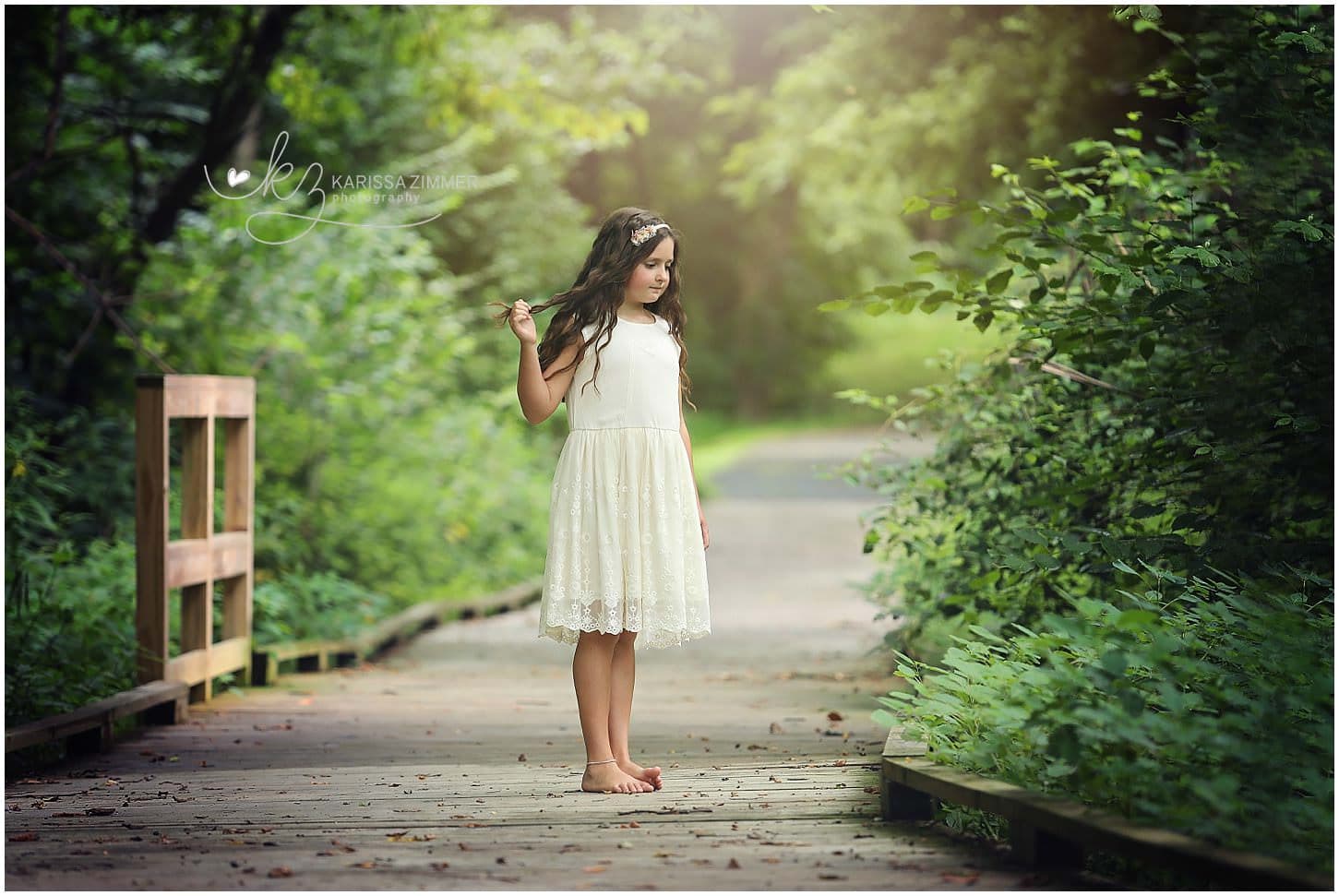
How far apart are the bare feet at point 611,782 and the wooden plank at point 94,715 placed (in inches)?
81.3

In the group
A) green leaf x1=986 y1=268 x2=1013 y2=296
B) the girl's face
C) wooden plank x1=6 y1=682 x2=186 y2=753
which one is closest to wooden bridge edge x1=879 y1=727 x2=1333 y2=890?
the girl's face

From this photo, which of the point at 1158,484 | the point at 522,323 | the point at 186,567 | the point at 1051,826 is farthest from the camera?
the point at 186,567

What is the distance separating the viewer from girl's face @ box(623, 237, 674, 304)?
4.88m

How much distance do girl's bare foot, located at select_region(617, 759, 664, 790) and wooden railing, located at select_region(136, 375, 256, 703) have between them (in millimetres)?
2706

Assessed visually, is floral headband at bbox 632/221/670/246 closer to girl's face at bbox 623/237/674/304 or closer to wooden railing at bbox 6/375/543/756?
girl's face at bbox 623/237/674/304

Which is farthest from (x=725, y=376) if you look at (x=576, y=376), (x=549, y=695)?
(x=576, y=376)

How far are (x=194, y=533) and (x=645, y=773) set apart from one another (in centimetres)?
321

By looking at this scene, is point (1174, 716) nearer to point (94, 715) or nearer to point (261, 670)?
point (94, 715)

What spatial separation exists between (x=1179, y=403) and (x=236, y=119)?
7.11 m

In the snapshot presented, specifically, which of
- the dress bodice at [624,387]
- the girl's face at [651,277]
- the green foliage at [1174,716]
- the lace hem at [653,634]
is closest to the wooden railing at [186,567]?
the lace hem at [653,634]

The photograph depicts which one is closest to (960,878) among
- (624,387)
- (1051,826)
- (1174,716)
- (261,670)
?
(1051,826)

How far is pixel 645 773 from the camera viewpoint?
16.1 feet

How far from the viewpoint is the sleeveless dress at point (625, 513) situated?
4.74 meters

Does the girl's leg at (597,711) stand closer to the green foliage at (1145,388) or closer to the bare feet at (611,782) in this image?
the bare feet at (611,782)
